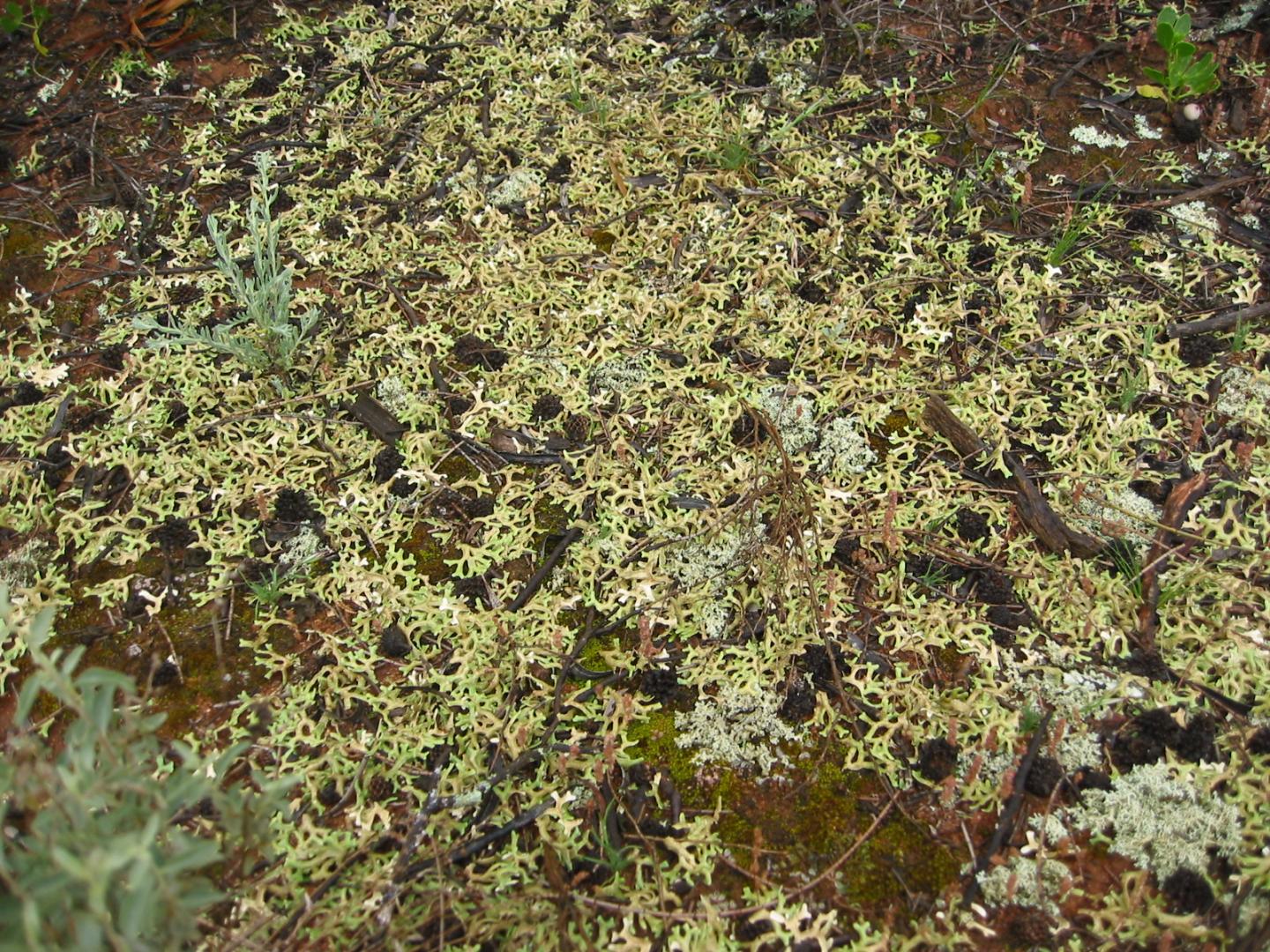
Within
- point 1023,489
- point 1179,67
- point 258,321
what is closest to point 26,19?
Answer: point 258,321

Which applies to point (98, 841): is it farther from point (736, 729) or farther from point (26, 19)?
point (26, 19)

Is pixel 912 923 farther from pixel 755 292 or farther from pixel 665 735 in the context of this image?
pixel 755 292

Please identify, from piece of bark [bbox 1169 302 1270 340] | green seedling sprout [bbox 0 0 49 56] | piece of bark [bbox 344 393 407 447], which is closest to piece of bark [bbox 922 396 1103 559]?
piece of bark [bbox 1169 302 1270 340]

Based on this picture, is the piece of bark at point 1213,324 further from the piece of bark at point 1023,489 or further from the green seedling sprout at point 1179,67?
the green seedling sprout at point 1179,67

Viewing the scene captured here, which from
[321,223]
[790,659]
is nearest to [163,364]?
[321,223]

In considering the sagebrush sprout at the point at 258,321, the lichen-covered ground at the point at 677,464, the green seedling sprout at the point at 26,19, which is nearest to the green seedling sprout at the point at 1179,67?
the lichen-covered ground at the point at 677,464
